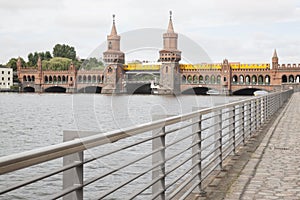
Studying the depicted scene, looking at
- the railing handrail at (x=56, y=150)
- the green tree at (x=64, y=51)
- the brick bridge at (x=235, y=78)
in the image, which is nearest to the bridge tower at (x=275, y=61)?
the brick bridge at (x=235, y=78)

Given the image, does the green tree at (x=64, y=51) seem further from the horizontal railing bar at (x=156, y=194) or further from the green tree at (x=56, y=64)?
the horizontal railing bar at (x=156, y=194)

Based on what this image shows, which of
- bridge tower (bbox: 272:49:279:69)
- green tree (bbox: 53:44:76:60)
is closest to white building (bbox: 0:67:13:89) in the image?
green tree (bbox: 53:44:76:60)

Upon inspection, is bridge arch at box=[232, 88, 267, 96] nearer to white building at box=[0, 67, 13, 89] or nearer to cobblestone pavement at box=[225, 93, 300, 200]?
white building at box=[0, 67, 13, 89]

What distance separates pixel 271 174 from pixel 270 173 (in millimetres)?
78

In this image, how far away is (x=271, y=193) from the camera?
5.29 m

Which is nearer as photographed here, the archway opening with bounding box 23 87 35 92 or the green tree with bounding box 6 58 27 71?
the archway opening with bounding box 23 87 35 92

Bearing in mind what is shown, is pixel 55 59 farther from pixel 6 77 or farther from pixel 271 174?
pixel 271 174

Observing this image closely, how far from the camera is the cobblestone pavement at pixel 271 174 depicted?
5.27 m

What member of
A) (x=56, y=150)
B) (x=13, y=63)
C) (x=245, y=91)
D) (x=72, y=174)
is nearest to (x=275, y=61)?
(x=245, y=91)

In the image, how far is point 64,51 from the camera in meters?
126

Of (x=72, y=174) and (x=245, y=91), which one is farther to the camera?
(x=245, y=91)

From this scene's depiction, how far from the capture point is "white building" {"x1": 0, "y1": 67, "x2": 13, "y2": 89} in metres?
104

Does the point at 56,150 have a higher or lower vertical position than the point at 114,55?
lower

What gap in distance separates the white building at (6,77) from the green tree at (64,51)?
21266mm
